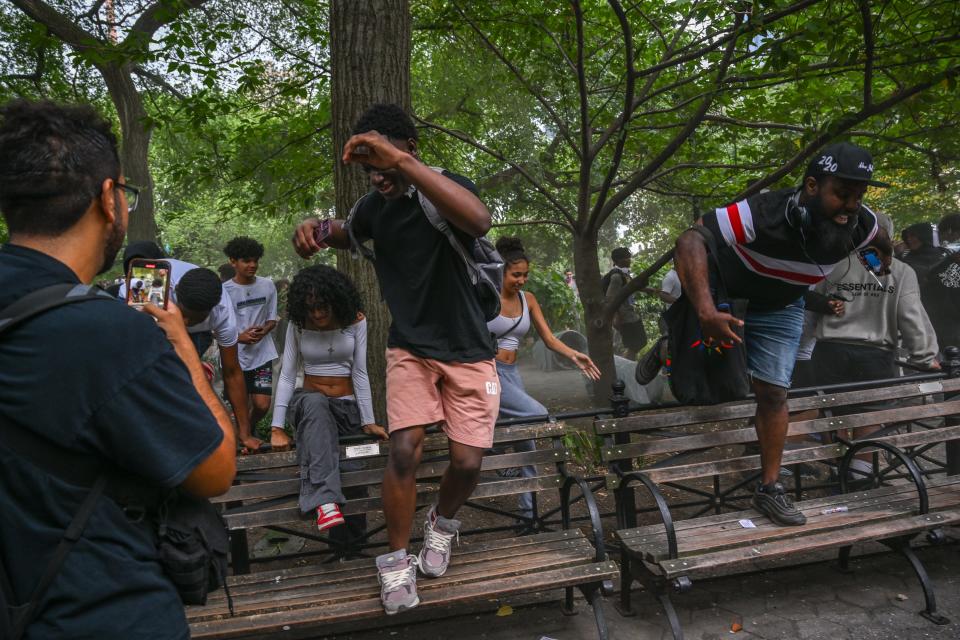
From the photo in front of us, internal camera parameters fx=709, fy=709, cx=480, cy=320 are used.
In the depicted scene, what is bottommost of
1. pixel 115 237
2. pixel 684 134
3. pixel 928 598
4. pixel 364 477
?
pixel 928 598

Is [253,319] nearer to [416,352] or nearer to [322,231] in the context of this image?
[322,231]

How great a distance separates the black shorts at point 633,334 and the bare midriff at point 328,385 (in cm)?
718

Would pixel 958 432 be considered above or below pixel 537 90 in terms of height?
below

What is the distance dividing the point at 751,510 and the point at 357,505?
7.35 ft

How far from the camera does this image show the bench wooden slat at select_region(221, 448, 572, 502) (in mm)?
3717

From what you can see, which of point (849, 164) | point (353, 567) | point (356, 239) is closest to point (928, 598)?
point (849, 164)

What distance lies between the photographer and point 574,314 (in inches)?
603

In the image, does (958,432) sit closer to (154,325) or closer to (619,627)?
(619,627)

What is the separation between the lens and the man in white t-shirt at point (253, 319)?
19.9 feet

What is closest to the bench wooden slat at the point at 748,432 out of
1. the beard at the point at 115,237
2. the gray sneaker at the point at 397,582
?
the gray sneaker at the point at 397,582

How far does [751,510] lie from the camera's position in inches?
161

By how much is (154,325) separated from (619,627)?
314cm

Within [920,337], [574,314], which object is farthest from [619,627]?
[574,314]

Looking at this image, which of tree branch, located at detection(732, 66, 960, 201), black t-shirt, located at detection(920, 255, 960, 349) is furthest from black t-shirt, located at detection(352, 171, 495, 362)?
black t-shirt, located at detection(920, 255, 960, 349)
